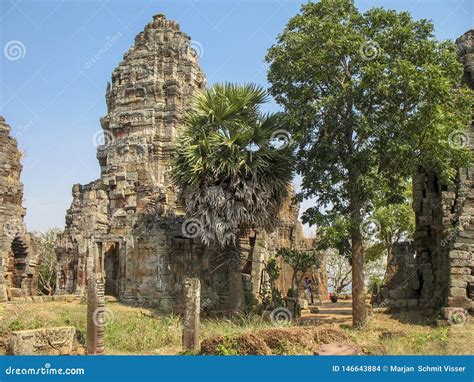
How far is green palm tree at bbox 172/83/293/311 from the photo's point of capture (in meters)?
18.2

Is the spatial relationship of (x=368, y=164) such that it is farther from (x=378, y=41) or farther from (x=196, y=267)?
(x=196, y=267)

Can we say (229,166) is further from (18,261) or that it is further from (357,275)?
(18,261)

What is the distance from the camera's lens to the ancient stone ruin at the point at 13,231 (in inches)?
901

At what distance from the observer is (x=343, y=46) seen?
16766 mm

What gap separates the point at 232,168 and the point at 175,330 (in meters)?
5.52

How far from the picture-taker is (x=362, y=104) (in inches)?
686

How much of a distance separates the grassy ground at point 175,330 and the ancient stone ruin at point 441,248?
4.10ft

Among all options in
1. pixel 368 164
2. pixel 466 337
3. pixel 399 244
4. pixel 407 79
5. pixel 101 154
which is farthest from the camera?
pixel 101 154

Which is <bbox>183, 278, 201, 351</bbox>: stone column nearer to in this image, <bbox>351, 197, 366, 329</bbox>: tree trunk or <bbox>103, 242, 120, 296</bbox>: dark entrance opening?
<bbox>351, 197, 366, 329</bbox>: tree trunk

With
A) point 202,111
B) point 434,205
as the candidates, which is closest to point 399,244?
point 434,205

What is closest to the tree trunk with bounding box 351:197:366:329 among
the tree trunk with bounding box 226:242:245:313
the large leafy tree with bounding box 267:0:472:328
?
the large leafy tree with bounding box 267:0:472:328

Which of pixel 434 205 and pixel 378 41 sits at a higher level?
pixel 378 41

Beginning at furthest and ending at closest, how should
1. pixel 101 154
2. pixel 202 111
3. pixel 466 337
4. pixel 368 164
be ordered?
pixel 101 154, pixel 202 111, pixel 368 164, pixel 466 337

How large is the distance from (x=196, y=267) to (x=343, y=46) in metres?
9.13
